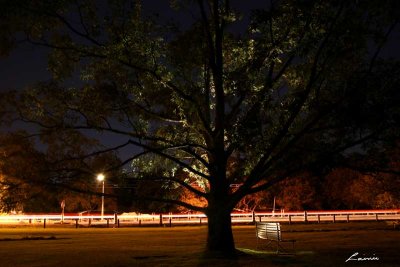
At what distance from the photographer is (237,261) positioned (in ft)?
47.9

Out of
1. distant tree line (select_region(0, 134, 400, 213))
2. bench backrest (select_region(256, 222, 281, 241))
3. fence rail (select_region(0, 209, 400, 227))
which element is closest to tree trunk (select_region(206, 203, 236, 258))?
bench backrest (select_region(256, 222, 281, 241))

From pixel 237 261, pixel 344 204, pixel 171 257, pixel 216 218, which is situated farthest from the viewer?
pixel 344 204

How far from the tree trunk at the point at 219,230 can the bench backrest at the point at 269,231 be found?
1440 mm

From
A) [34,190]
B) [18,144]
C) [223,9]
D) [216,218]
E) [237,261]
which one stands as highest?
[223,9]

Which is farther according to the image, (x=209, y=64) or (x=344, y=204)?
(x=344, y=204)

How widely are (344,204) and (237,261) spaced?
52.3 m

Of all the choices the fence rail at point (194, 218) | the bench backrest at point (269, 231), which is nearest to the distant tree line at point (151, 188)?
the fence rail at point (194, 218)

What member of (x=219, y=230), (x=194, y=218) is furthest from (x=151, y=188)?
(x=194, y=218)

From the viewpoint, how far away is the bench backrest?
1673 centimetres

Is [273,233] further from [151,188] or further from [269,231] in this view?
[151,188]

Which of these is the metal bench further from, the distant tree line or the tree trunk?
the distant tree line

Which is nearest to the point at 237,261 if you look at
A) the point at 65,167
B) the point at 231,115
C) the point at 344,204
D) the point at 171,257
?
the point at 171,257

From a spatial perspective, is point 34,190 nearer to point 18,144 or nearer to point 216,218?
point 18,144

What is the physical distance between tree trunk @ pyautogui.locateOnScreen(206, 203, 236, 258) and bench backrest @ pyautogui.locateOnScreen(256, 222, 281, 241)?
4.72ft
